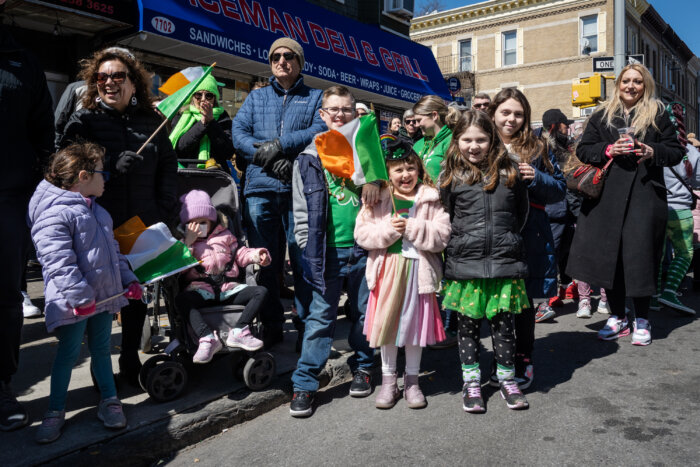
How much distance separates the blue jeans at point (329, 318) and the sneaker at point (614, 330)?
247 cm

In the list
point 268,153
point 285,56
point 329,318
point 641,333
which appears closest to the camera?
point 329,318

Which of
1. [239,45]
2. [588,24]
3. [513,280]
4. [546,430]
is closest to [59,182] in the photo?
[513,280]

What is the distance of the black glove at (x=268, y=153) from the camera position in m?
4.18

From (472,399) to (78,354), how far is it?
2.33 metres

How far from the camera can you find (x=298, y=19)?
12.4 m

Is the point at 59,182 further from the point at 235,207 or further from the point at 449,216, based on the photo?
the point at 449,216

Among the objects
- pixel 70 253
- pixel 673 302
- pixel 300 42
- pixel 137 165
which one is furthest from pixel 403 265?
pixel 300 42

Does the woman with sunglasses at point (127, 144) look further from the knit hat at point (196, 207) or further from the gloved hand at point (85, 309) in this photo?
the gloved hand at point (85, 309)

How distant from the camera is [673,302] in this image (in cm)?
614

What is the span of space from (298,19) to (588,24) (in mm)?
24521

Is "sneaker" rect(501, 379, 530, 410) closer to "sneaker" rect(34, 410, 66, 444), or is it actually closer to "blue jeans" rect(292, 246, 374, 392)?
"blue jeans" rect(292, 246, 374, 392)

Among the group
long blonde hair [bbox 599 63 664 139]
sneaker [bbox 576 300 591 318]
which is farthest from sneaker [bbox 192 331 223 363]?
sneaker [bbox 576 300 591 318]

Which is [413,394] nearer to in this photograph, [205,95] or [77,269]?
[77,269]

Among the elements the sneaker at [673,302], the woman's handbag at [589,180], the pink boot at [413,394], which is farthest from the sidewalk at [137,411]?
the sneaker at [673,302]
